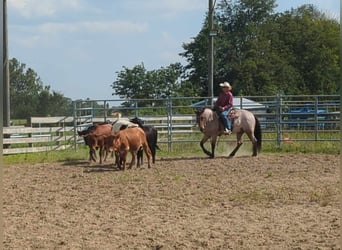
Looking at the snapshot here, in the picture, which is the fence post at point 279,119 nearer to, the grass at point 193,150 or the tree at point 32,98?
the grass at point 193,150

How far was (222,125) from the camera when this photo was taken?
13742mm

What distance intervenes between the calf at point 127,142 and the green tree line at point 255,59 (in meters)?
28.0

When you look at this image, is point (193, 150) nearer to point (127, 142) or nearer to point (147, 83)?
point (127, 142)

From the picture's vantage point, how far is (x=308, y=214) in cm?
664

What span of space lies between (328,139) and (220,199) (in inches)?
349

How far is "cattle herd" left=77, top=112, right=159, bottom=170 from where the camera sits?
1130 cm

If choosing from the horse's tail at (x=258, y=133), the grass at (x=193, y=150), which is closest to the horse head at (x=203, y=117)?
the horse's tail at (x=258, y=133)

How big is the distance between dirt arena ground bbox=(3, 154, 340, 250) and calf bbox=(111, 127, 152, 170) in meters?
0.35

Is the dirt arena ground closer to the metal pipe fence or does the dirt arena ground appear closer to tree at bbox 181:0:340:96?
the metal pipe fence

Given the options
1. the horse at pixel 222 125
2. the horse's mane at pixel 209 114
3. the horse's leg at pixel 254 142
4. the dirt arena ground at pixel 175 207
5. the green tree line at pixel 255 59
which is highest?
the green tree line at pixel 255 59

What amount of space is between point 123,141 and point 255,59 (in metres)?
40.5

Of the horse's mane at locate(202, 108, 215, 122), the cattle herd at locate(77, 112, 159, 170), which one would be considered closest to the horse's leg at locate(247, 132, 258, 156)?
the horse's mane at locate(202, 108, 215, 122)

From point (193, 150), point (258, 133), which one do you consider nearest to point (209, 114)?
point (258, 133)

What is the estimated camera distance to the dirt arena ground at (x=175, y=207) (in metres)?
5.54
